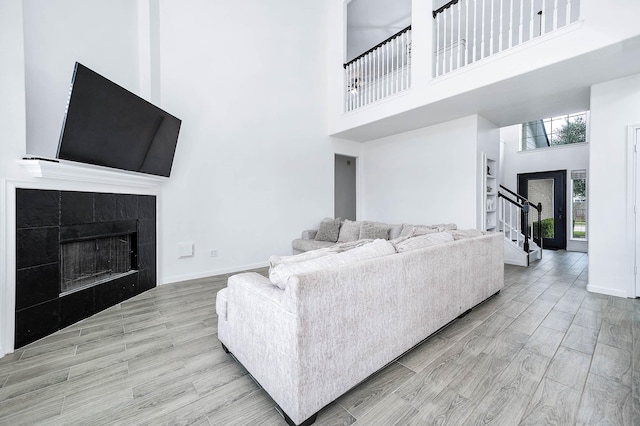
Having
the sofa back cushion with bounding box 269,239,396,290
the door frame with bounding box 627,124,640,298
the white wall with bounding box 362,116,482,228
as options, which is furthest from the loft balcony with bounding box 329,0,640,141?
the sofa back cushion with bounding box 269,239,396,290

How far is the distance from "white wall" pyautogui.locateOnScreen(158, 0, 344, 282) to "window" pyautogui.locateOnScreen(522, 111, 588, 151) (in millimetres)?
5573

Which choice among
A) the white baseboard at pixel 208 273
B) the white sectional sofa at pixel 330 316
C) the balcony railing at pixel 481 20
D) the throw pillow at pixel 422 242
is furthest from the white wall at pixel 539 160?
the white baseboard at pixel 208 273

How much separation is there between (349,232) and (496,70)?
3.06 metres

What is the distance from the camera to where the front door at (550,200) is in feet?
20.9

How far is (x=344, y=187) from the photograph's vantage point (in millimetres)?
7418

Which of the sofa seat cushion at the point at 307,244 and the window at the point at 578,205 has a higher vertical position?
the window at the point at 578,205

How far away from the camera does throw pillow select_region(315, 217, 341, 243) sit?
16.2 ft

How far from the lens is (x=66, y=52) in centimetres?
279

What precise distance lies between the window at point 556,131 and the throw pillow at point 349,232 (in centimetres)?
562

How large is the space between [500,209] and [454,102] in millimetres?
2546

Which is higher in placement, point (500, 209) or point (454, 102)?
point (454, 102)

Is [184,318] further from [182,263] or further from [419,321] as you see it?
[419,321]

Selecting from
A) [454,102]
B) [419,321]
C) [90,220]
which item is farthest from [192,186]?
[454,102]

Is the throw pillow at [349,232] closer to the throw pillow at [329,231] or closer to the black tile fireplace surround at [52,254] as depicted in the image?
the throw pillow at [329,231]
